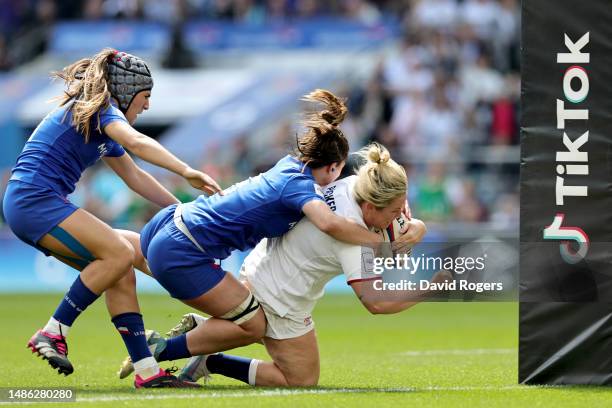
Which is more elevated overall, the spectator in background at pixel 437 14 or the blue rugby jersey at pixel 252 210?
the spectator in background at pixel 437 14

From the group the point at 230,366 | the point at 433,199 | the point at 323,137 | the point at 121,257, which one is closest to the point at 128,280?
the point at 121,257

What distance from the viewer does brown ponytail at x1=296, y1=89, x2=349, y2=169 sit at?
23.3 feet

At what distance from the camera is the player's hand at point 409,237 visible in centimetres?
692

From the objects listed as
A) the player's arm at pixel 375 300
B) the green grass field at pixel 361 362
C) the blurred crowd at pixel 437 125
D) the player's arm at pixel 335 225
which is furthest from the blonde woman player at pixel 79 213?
the blurred crowd at pixel 437 125

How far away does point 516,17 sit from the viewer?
2153cm

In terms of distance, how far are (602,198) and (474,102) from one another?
13.2m

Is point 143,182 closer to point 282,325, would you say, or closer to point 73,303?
point 73,303

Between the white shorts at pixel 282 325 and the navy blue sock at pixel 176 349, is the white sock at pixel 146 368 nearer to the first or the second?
the navy blue sock at pixel 176 349

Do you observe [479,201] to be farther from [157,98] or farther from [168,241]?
[168,241]

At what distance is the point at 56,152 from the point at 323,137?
161 cm

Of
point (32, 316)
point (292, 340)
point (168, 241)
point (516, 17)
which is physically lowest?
point (32, 316)

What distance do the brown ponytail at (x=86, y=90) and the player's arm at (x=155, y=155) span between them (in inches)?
5.9

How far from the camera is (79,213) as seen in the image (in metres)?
7.20

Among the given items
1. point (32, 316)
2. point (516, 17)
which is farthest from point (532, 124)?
point (516, 17)
